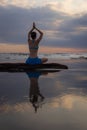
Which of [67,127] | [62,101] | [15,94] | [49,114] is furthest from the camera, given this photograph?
[15,94]

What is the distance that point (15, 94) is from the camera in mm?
7551

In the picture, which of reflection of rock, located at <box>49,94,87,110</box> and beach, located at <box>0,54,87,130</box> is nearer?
beach, located at <box>0,54,87,130</box>

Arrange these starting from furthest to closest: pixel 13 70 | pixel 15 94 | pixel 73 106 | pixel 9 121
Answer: pixel 13 70, pixel 15 94, pixel 73 106, pixel 9 121

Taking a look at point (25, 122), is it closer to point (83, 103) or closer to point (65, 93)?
point (83, 103)

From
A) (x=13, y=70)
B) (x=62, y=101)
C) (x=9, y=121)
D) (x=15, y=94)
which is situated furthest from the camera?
(x=13, y=70)

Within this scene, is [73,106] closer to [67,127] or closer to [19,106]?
[19,106]

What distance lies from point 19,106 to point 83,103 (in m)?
1.18

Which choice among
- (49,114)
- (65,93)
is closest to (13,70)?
(65,93)

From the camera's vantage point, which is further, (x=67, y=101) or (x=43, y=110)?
(x=67, y=101)

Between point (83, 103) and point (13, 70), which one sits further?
point (13, 70)

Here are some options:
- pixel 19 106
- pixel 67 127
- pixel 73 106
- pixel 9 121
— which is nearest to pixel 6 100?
pixel 19 106

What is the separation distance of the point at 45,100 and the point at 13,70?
7.92 metres

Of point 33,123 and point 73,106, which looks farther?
point 73,106

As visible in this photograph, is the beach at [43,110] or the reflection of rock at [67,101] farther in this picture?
the reflection of rock at [67,101]
